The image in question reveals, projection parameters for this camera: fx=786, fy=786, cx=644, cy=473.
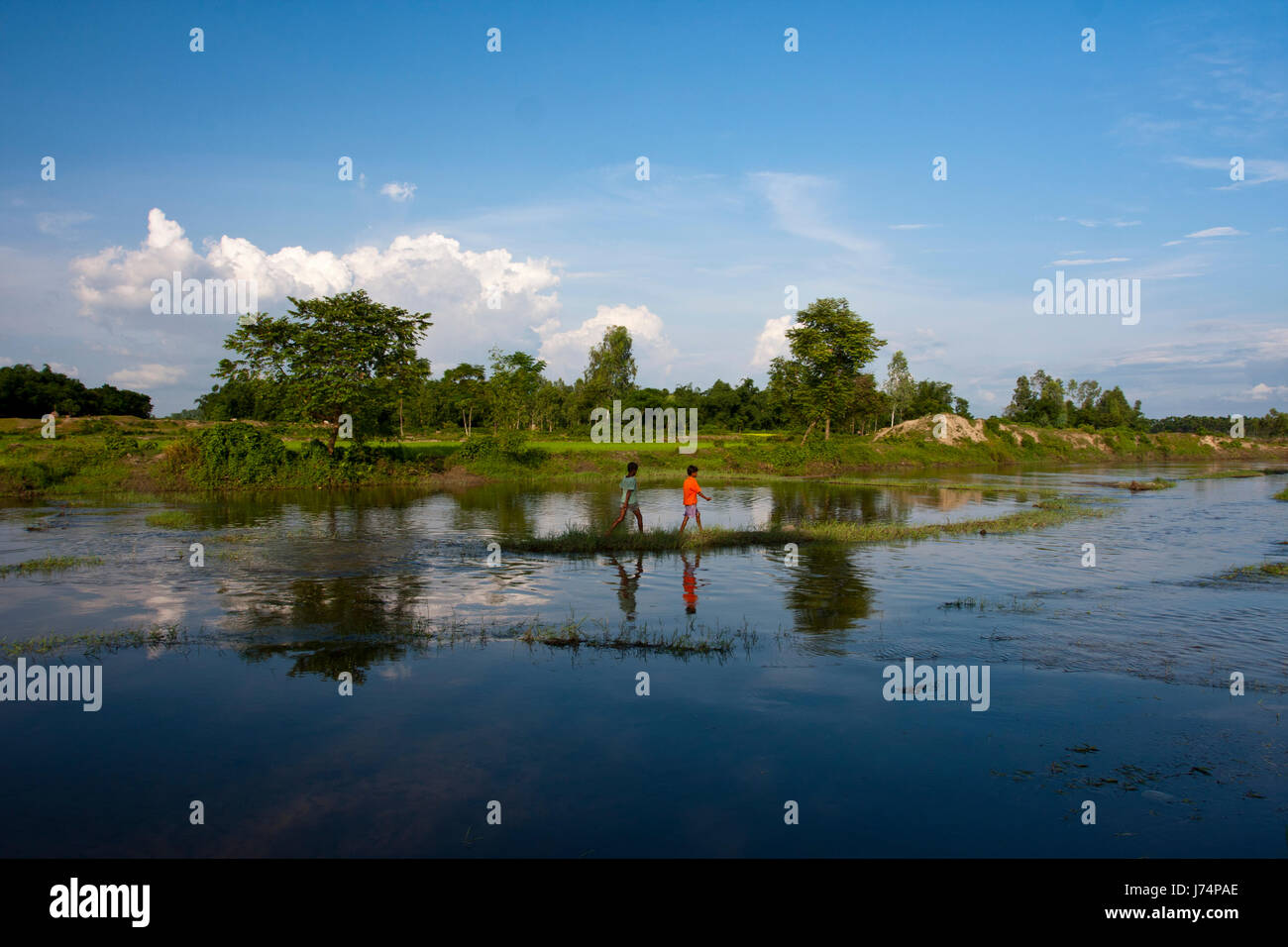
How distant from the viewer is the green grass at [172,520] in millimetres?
23922

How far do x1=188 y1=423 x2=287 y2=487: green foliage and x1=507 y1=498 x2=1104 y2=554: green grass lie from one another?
827 inches

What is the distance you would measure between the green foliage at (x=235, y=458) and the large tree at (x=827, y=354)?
3461 centimetres

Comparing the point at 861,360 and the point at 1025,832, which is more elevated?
the point at 861,360

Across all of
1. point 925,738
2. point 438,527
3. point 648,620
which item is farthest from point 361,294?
point 925,738

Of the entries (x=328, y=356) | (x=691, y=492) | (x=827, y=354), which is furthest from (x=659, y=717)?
(x=827, y=354)

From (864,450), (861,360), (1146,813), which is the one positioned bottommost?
(1146,813)

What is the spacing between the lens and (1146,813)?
249 inches

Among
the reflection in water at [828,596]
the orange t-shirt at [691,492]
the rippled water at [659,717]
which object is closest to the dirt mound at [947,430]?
the orange t-shirt at [691,492]

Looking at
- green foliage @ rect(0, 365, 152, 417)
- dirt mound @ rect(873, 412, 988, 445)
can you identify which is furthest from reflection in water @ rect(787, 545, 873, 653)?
green foliage @ rect(0, 365, 152, 417)

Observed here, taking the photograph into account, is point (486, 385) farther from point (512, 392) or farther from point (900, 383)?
point (900, 383)

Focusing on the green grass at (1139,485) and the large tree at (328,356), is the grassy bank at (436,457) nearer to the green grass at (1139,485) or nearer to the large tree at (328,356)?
the large tree at (328,356)

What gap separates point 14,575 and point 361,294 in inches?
953

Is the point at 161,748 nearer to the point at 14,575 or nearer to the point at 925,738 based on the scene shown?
the point at 925,738

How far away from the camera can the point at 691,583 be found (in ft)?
50.6
